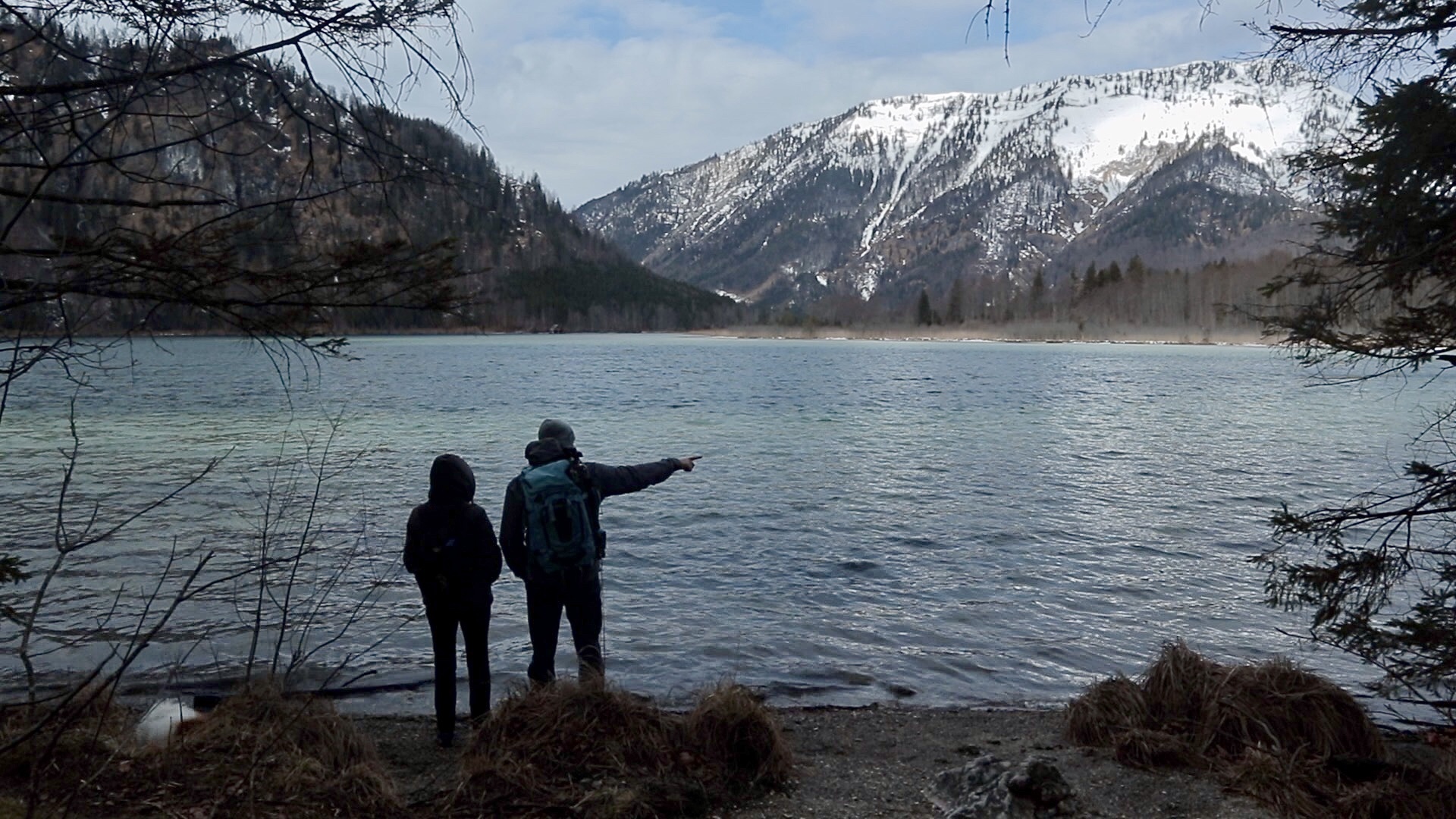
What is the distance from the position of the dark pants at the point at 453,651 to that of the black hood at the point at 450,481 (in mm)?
731

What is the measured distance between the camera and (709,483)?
22484mm

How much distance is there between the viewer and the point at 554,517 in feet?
22.7

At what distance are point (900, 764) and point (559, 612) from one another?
2.54 meters

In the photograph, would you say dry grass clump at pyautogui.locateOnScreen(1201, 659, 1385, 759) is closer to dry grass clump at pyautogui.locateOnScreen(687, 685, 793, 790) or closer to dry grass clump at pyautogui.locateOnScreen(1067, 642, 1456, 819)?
dry grass clump at pyautogui.locateOnScreen(1067, 642, 1456, 819)

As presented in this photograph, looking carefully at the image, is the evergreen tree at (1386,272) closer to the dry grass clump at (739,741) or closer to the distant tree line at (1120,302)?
the dry grass clump at (739,741)

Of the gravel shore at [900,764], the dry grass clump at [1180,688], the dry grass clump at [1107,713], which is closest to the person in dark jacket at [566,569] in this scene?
the gravel shore at [900,764]

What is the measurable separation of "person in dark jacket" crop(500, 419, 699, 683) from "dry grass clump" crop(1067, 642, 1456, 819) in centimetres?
341

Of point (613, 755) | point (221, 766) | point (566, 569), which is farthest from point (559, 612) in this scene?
point (221, 766)

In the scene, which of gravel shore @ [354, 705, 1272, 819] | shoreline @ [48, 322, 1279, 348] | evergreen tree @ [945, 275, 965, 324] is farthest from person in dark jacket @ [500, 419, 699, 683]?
evergreen tree @ [945, 275, 965, 324]

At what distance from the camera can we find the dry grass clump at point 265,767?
4754 millimetres

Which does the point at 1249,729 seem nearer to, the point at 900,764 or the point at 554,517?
the point at 900,764

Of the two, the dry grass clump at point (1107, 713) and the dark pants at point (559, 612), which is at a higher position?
the dark pants at point (559, 612)

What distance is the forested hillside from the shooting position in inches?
141

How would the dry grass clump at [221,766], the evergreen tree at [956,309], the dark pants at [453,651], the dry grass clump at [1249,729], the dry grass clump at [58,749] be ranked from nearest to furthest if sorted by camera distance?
the dry grass clump at [221,766], the dry grass clump at [58,749], the dry grass clump at [1249,729], the dark pants at [453,651], the evergreen tree at [956,309]
